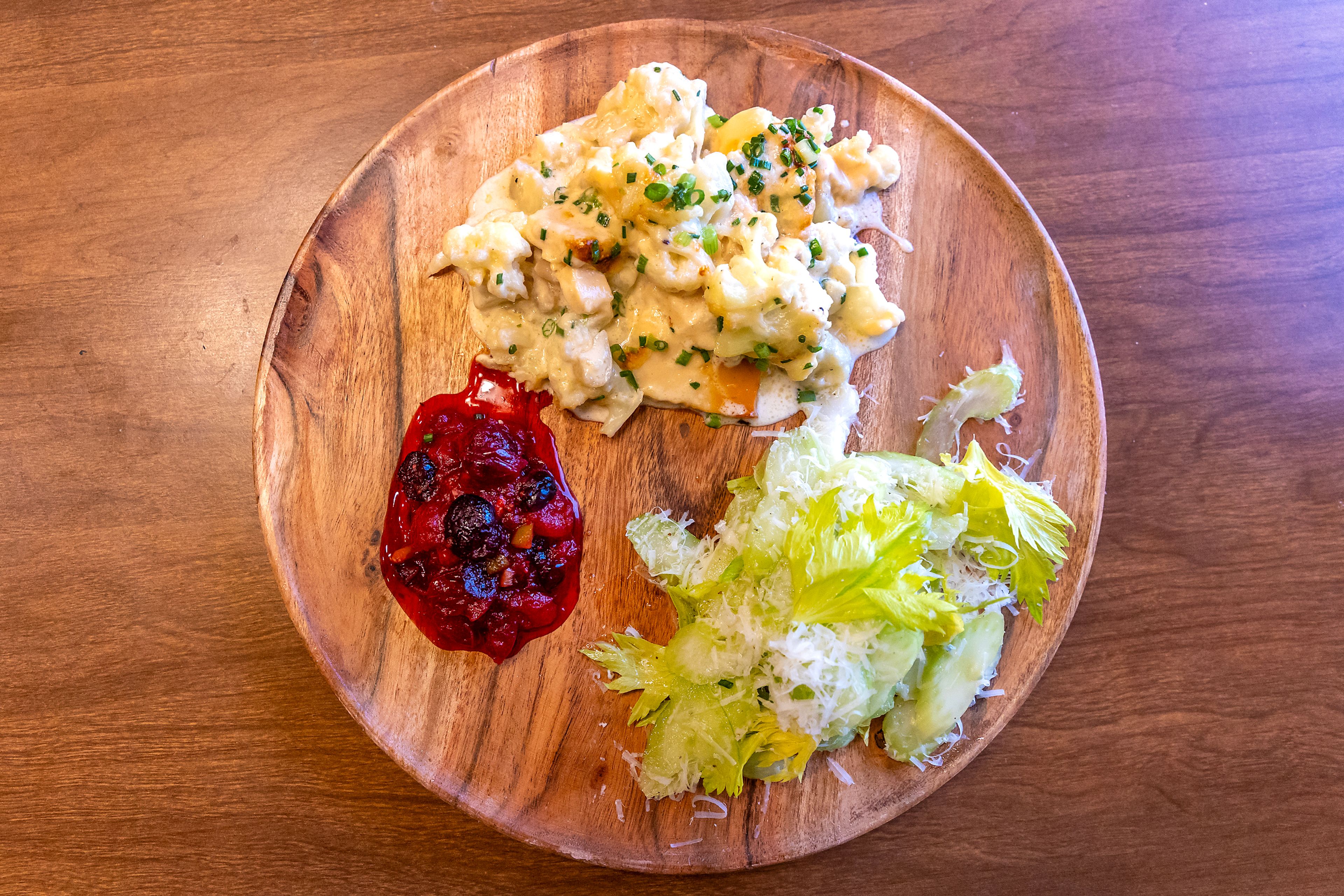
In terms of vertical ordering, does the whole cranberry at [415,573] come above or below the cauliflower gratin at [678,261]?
below

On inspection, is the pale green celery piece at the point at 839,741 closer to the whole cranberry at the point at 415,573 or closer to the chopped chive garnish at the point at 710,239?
the whole cranberry at the point at 415,573

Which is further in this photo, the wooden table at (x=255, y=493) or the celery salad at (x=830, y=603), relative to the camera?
the wooden table at (x=255, y=493)

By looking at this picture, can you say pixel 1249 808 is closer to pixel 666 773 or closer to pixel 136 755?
pixel 666 773

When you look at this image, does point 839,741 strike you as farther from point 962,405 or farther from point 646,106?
point 646,106

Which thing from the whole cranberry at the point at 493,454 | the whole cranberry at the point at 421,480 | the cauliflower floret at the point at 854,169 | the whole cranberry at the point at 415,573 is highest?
the cauliflower floret at the point at 854,169

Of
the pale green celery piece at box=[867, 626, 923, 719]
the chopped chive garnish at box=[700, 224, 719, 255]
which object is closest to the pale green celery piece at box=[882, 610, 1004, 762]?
the pale green celery piece at box=[867, 626, 923, 719]

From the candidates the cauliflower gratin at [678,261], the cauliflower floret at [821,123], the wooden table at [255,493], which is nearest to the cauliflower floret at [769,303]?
the cauliflower gratin at [678,261]

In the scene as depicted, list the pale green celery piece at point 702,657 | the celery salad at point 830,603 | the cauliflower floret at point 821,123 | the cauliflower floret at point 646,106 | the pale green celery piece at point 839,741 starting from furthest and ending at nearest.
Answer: the cauliflower floret at point 821,123 < the cauliflower floret at point 646,106 < the pale green celery piece at point 839,741 < the pale green celery piece at point 702,657 < the celery salad at point 830,603
